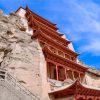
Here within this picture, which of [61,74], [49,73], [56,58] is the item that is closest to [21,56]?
[56,58]

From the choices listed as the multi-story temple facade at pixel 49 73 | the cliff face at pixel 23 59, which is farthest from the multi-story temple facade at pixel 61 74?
the cliff face at pixel 23 59

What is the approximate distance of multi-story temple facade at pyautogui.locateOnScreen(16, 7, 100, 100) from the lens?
1695 cm

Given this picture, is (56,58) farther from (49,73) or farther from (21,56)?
(21,56)

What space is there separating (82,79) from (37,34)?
34.1ft

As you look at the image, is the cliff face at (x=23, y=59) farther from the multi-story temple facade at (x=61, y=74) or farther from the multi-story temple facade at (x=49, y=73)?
the multi-story temple facade at (x=61, y=74)

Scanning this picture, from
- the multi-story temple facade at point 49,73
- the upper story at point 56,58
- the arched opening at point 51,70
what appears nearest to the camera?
the multi-story temple facade at point 49,73

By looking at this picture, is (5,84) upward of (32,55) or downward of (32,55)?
downward

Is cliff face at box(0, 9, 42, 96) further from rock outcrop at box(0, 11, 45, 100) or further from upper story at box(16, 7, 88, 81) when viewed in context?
upper story at box(16, 7, 88, 81)

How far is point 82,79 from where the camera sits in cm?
2702

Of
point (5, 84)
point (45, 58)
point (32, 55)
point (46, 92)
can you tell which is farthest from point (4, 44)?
point (5, 84)

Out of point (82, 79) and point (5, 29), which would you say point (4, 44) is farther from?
point (82, 79)

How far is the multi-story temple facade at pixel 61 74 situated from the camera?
16953 millimetres

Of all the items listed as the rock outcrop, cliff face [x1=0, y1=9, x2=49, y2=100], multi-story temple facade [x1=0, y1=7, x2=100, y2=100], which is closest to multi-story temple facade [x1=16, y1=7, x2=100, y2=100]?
multi-story temple facade [x1=0, y1=7, x2=100, y2=100]

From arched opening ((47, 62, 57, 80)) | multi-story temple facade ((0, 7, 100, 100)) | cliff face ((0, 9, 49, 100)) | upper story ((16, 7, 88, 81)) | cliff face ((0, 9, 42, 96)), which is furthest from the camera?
arched opening ((47, 62, 57, 80))
